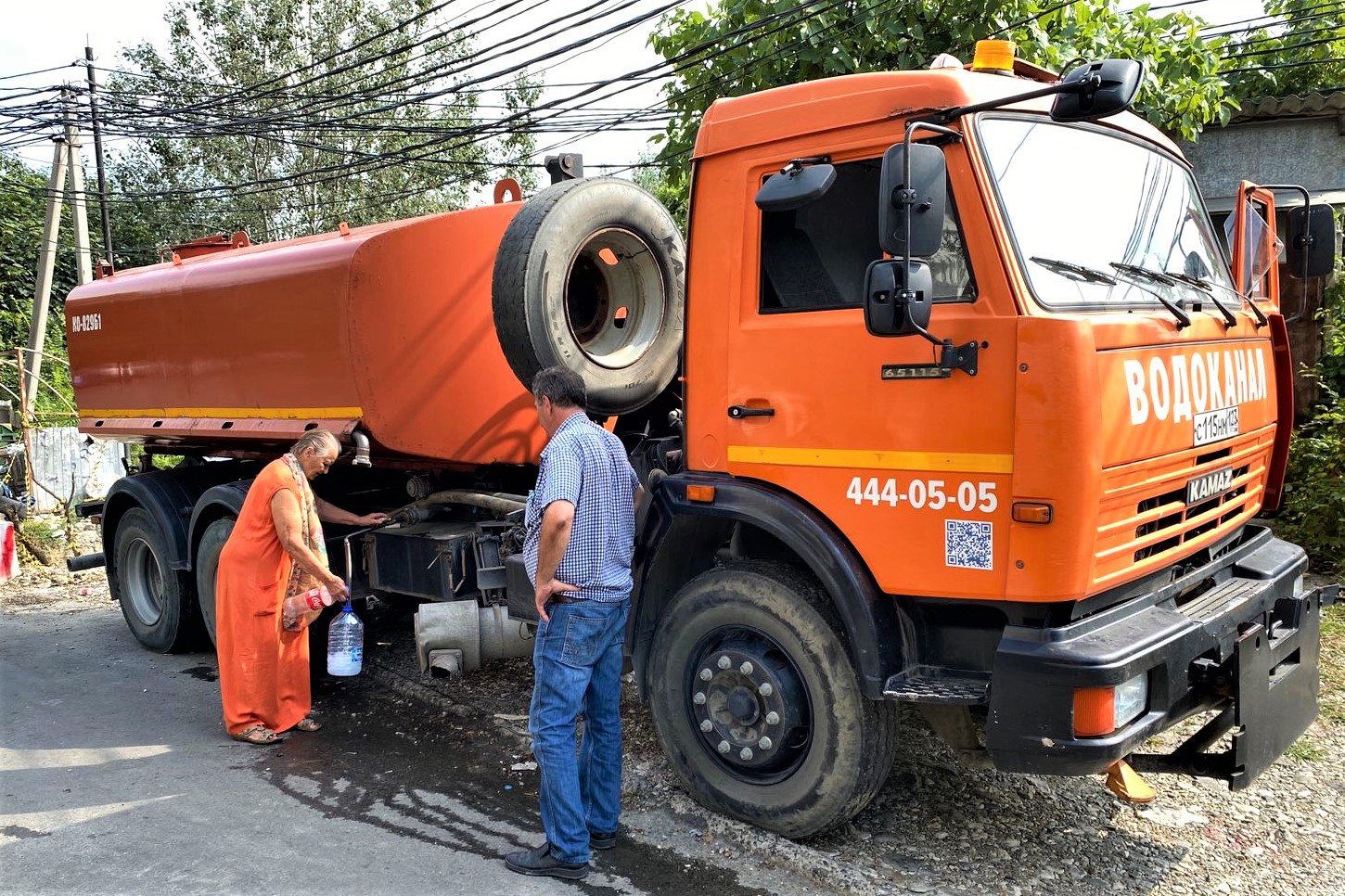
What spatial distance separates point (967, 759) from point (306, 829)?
2538mm

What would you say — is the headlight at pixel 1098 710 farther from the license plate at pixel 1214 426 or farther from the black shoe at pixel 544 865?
the black shoe at pixel 544 865

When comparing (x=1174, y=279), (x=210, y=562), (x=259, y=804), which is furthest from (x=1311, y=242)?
(x=210, y=562)

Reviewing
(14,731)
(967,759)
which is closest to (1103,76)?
(967,759)

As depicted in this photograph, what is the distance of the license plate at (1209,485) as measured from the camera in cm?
351

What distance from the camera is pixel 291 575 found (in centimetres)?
543

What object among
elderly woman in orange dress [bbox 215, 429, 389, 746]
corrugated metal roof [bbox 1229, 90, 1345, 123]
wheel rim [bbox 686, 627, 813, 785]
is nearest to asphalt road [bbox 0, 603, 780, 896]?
elderly woman in orange dress [bbox 215, 429, 389, 746]

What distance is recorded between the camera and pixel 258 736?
5.12m

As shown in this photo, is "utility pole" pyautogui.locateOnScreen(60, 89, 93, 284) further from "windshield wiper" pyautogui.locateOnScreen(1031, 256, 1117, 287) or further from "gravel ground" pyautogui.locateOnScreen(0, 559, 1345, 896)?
"windshield wiper" pyautogui.locateOnScreen(1031, 256, 1117, 287)

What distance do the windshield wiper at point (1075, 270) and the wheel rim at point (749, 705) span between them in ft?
5.14

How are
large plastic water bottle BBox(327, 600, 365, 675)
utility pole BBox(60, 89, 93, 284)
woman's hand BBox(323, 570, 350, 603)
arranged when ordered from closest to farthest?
woman's hand BBox(323, 570, 350, 603) < large plastic water bottle BBox(327, 600, 365, 675) < utility pole BBox(60, 89, 93, 284)

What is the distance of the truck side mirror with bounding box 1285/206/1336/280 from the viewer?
15.0 feet

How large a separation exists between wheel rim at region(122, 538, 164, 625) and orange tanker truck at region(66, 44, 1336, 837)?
309 cm

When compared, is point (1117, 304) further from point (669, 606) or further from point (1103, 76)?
point (669, 606)

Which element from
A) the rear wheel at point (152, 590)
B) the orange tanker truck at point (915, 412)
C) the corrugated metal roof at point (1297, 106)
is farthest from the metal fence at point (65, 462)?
the corrugated metal roof at point (1297, 106)
